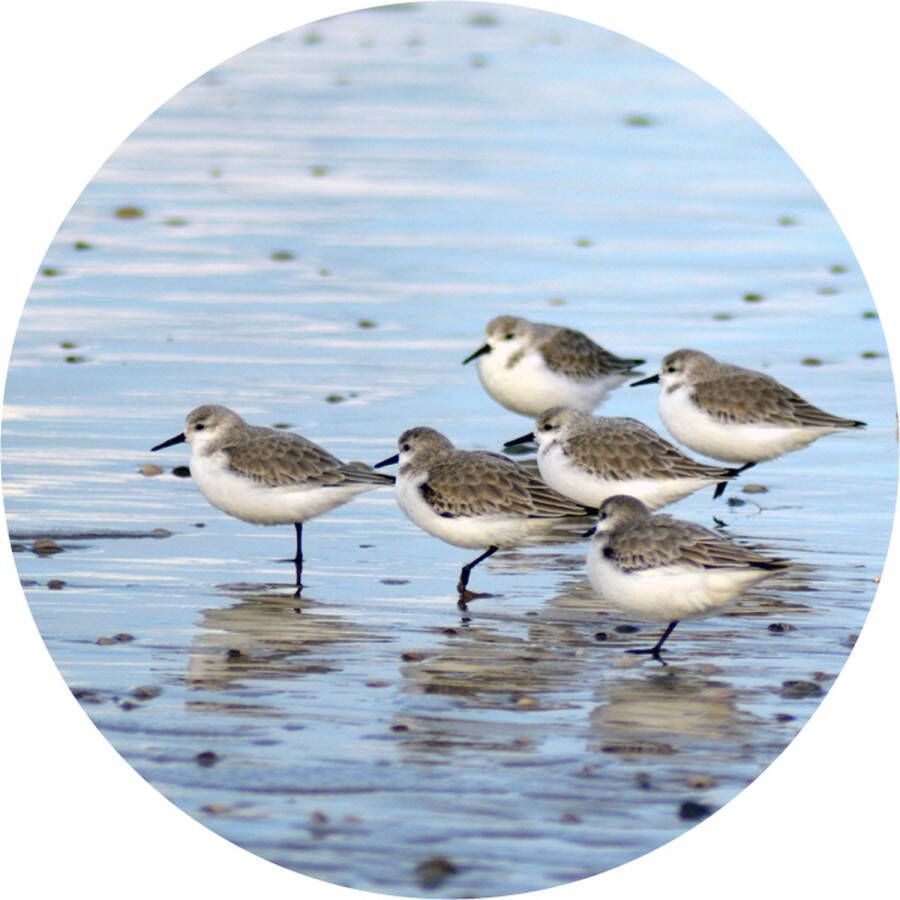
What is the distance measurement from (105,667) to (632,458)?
3.67 metres

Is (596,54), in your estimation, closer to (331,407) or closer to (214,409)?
(331,407)

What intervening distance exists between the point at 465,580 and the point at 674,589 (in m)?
1.59

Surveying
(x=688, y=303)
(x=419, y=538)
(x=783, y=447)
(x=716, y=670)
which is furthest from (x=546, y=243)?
(x=716, y=670)

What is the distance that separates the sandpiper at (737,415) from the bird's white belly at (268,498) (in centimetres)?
271

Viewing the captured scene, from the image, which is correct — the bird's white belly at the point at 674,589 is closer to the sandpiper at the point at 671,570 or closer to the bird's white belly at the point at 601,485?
the sandpiper at the point at 671,570

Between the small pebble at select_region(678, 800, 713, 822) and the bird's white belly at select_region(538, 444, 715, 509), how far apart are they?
3515mm

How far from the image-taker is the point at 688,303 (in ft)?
53.1

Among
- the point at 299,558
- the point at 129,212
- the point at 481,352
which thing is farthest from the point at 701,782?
the point at 129,212

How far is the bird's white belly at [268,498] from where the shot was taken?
10859mm

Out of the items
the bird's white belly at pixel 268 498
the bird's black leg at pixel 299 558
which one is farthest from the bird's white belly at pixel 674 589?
the bird's white belly at pixel 268 498

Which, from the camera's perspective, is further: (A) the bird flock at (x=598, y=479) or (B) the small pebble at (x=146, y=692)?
(A) the bird flock at (x=598, y=479)

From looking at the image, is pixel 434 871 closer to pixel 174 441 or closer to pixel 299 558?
pixel 299 558

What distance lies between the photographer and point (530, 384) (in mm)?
14086

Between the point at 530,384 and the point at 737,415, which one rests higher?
the point at 530,384
